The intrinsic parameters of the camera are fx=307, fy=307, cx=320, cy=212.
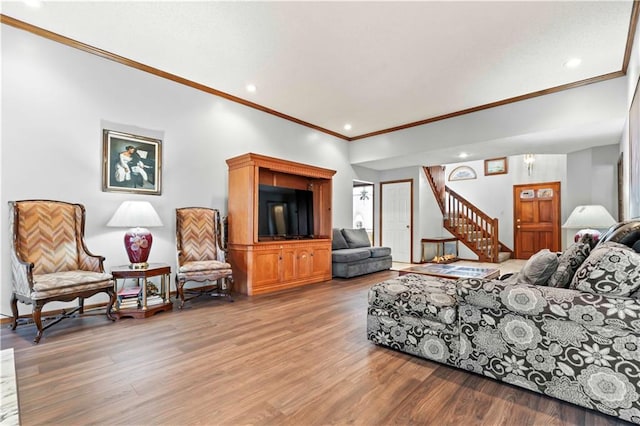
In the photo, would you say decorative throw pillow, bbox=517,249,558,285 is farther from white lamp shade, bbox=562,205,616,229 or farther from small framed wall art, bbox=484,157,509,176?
small framed wall art, bbox=484,157,509,176

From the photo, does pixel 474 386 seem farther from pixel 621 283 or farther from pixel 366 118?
pixel 366 118

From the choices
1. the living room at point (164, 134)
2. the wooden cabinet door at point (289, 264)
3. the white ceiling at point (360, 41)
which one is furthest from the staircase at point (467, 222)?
the wooden cabinet door at point (289, 264)

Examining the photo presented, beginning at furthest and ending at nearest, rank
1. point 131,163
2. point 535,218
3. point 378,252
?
point 535,218 → point 378,252 → point 131,163

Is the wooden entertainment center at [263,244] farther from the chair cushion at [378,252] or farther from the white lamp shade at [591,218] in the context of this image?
the white lamp shade at [591,218]

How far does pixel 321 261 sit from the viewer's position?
5.46 m

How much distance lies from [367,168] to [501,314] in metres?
6.16

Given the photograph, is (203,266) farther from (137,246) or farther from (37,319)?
(37,319)

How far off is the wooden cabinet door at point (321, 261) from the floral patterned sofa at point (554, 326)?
303 cm

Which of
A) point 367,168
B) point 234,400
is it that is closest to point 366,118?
point 367,168

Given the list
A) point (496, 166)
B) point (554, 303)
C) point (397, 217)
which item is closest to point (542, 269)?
point (554, 303)

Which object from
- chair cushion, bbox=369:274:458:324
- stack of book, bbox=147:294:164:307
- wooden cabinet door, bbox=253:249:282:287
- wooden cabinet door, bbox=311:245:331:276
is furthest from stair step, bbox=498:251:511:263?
stack of book, bbox=147:294:164:307

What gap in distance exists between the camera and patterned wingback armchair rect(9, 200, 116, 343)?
269 cm

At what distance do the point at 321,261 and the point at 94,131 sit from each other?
3.74 m

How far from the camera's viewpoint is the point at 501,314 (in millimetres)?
1905
